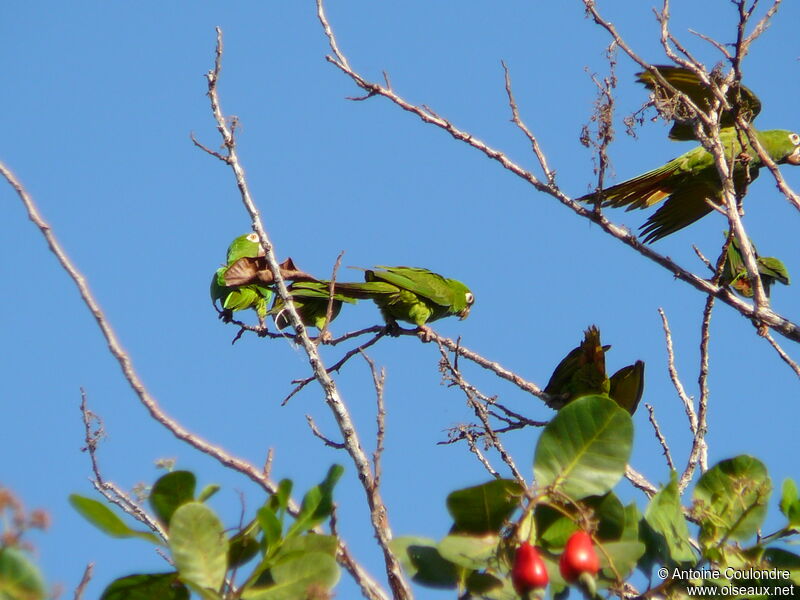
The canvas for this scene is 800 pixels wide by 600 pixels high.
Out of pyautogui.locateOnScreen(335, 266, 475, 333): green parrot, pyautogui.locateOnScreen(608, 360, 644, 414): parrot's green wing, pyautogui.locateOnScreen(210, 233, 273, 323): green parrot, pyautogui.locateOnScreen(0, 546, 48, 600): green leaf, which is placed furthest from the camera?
pyautogui.locateOnScreen(210, 233, 273, 323): green parrot

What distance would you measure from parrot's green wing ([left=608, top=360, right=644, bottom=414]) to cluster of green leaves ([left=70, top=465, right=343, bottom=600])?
2.84m

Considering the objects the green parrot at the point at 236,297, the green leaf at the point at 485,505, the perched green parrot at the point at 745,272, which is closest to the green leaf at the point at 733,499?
the green leaf at the point at 485,505

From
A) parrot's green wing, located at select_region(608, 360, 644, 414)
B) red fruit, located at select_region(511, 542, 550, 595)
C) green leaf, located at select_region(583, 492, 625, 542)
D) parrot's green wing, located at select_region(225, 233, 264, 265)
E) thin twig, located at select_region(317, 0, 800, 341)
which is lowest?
red fruit, located at select_region(511, 542, 550, 595)

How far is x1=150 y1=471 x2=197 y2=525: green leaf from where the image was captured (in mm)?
1577

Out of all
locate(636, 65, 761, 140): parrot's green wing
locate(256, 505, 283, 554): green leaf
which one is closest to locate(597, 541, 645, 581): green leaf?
locate(256, 505, 283, 554): green leaf

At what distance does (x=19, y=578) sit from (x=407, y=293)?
205 inches

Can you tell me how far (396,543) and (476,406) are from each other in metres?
1.73

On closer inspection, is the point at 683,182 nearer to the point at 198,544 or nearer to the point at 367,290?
the point at 367,290

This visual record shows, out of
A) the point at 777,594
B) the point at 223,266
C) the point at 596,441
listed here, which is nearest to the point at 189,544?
the point at 596,441

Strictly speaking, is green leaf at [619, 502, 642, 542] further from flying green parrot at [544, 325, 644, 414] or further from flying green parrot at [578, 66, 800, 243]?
flying green parrot at [578, 66, 800, 243]

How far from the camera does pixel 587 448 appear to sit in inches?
62.6

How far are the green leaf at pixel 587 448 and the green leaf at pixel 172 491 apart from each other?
1.99 feet

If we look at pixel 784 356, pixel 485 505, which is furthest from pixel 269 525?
pixel 784 356

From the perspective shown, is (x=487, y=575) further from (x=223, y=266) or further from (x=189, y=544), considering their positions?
(x=223, y=266)
